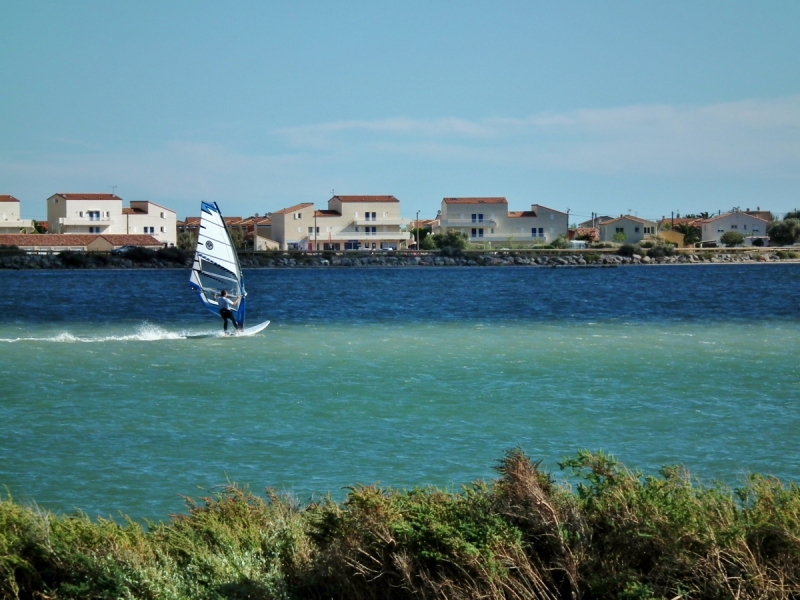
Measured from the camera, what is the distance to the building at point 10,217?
98.6 meters

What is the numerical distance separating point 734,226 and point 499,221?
1121 inches

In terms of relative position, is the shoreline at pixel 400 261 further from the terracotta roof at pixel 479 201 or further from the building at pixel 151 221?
the building at pixel 151 221

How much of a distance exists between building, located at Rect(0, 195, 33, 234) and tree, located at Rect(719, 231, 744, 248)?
236ft

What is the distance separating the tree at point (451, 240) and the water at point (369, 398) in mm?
60958

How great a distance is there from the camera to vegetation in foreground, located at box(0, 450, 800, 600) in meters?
5.07

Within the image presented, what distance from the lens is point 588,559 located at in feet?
17.2

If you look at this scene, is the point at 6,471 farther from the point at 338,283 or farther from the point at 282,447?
the point at 338,283

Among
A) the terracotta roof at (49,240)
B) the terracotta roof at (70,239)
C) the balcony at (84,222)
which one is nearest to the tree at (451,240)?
the terracotta roof at (70,239)

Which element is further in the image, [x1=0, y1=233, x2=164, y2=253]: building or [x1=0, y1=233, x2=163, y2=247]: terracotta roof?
[x1=0, y1=233, x2=163, y2=247]: terracotta roof

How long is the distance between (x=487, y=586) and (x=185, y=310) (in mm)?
33816

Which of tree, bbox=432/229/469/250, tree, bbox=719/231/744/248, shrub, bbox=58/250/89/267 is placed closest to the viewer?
shrub, bbox=58/250/89/267

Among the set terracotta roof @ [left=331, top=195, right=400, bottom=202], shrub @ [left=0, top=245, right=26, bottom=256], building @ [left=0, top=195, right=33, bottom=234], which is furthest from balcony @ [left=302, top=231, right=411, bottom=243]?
building @ [left=0, top=195, right=33, bottom=234]

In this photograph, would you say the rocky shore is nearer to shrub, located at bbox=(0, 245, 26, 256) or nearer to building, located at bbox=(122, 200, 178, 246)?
shrub, located at bbox=(0, 245, 26, 256)

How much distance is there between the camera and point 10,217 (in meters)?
99.1
